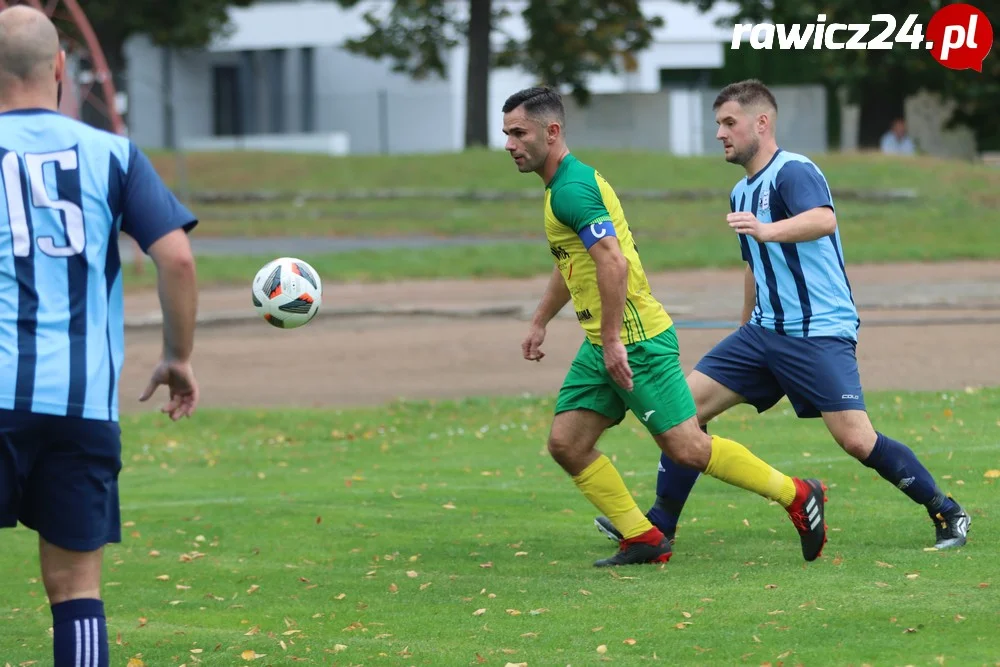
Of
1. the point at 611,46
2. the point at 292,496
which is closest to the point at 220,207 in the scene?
the point at 611,46

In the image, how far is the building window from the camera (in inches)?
2071

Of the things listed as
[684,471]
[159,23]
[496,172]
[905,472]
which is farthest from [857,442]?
[159,23]

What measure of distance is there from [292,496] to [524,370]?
5.75 m

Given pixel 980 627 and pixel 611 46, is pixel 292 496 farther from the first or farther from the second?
pixel 611 46

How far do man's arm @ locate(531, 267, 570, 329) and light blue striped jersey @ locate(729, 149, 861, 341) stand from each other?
0.88 metres

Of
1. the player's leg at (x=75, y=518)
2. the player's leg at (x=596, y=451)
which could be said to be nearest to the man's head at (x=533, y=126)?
the player's leg at (x=596, y=451)

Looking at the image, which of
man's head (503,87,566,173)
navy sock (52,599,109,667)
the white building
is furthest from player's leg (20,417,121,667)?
the white building

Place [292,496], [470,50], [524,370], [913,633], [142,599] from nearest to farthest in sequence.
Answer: [913,633]
[142,599]
[292,496]
[524,370]
[470,50]

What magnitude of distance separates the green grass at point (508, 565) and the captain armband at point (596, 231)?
1460mm

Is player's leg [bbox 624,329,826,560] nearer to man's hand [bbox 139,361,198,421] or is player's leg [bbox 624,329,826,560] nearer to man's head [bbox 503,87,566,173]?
man's head [bbox 503,87,566,173]

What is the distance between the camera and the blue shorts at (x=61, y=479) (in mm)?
4109

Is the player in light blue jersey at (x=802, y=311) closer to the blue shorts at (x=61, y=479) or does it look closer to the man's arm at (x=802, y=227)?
the man's arm at (x=802, y=227)

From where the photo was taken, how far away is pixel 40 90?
4.13m

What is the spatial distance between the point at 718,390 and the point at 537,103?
164cm
